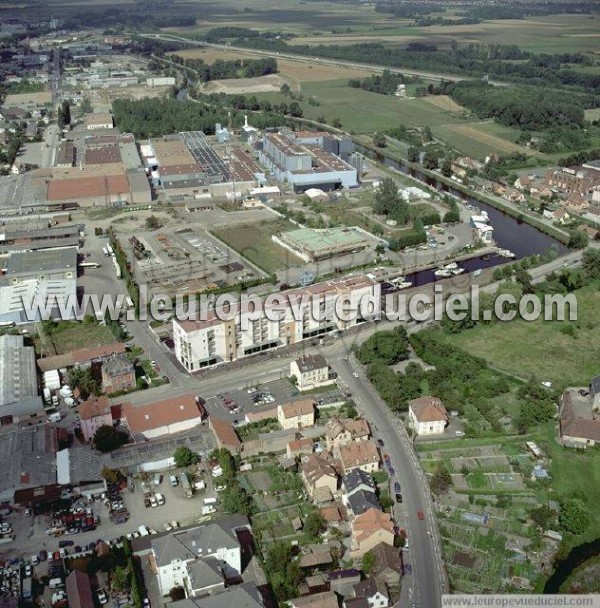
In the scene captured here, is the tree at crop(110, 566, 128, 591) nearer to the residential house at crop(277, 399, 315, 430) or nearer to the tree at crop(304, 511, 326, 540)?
the tree at crop(304, 511, 326, 540)

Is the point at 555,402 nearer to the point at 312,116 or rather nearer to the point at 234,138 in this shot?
the point at 234,138

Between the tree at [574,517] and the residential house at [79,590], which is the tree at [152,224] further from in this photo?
the tree at [574,517]

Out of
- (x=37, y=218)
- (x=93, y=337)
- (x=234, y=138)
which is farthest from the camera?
(x=234, y=138)

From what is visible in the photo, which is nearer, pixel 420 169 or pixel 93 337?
pixel 93 337

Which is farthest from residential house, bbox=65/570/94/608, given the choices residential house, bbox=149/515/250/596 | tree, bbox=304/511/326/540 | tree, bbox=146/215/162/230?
tree, bbox=146/215/162/230

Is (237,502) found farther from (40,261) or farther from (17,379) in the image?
(40,261)

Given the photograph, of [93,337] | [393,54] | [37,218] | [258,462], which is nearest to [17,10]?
[393,54]

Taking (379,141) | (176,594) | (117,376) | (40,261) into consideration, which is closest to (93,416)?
(117,376)
